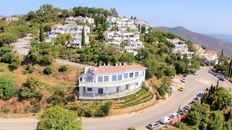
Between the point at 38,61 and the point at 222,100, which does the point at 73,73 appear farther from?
the point at 222,100

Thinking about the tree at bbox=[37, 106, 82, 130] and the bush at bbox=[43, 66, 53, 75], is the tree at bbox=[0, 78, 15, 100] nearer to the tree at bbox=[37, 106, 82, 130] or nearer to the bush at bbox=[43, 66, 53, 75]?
the bush at bbox=[43, 66, 53, 75]

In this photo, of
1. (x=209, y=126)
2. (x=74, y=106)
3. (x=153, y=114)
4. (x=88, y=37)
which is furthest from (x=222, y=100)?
(x=88, y=37)

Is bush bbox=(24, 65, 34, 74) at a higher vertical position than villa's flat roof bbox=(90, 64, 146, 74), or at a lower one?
lower

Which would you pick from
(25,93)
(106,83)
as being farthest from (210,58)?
(25,93)

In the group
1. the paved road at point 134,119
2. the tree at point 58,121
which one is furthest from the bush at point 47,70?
the tree at point 58,121

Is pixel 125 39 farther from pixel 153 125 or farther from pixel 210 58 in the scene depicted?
pixel 153 125

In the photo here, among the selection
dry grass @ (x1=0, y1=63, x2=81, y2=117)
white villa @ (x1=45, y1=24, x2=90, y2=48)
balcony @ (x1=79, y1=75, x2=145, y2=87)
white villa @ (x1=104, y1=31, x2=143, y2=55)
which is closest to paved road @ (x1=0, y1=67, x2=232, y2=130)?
dry grass @ (x1=0, y1=63, x2=81, y2=117)
